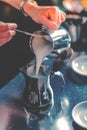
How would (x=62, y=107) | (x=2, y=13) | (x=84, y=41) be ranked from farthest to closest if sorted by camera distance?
1. (x=2, y=13)
2. (x=84, y=41)
3. (x=62, y=107)

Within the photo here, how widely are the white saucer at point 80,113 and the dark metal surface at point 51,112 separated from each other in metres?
0.03

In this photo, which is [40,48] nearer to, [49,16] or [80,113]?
[49,16]

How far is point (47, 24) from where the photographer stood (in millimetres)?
1613

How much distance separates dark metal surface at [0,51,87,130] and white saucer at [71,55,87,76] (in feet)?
0.23

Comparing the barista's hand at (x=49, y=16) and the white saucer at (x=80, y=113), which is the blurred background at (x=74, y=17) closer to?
the barista's hand at (x=49, y=16)

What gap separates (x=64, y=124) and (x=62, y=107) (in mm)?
133

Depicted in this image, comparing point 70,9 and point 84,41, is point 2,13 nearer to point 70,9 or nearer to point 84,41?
point 70,9

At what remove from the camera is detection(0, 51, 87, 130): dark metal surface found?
1510 millimetres

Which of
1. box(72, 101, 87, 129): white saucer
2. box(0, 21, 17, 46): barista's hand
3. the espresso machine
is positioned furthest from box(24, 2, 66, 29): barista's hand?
box(72, 101, 87, 129): white saucer

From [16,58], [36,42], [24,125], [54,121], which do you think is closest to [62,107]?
[54,121]

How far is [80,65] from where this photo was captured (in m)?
1.91

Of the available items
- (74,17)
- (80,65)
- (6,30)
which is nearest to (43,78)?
(6,30)

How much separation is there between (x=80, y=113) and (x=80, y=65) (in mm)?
433

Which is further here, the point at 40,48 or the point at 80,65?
the point at 80,65
